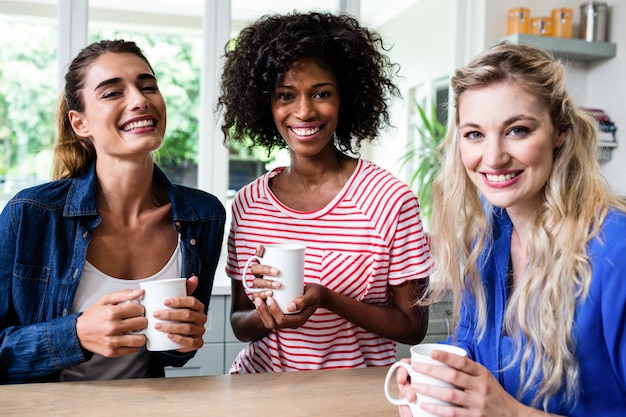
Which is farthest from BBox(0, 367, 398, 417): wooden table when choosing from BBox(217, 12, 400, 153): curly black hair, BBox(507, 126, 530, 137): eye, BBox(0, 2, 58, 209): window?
BBox(0, 2, 58, 209): window

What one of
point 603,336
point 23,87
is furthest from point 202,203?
point 23,87

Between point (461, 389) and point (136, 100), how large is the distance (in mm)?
983

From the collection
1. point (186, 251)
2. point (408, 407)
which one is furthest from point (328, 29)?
point (408, 407)

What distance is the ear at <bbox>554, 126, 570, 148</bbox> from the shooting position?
44.5 inches

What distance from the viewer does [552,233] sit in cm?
110

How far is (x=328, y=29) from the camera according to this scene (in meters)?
1.63

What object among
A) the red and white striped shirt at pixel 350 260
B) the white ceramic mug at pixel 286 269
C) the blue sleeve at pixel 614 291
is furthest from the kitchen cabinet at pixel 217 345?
the blue sleeve at pixel 614 291

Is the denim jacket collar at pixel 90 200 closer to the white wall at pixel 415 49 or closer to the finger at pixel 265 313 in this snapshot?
the finger at pixel 265 313

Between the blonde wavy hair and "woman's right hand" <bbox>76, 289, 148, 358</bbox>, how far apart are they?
64 centimetres

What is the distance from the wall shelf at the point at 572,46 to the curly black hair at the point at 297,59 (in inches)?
76.6

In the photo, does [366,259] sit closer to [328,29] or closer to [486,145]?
[486,145]

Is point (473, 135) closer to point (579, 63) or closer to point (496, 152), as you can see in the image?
point (496, 152)

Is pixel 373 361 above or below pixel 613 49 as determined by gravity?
below

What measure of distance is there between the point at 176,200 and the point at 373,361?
625mm
